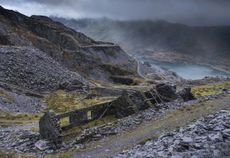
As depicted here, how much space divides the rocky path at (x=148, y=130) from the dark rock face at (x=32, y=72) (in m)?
59.0

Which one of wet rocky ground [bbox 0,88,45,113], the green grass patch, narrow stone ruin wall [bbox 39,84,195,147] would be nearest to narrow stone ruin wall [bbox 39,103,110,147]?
narrow stone ruin wall [bbox 39,84,195,147]

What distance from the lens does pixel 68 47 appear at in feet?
559

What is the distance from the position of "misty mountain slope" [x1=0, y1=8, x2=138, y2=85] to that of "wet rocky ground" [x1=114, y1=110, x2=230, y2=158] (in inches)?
4059

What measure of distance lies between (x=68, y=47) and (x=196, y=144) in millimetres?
145704

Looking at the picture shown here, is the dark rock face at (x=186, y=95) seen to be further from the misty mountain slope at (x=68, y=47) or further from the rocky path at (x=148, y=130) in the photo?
the misty mountain slope at (x=68, y=47)

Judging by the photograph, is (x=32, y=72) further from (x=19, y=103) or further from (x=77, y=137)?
(x=77, y=137)

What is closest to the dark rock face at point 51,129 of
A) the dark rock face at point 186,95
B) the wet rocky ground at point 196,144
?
the wet rocky ground at point 196,144

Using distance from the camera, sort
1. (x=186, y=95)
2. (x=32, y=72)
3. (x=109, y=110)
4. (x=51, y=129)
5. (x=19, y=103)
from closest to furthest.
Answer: (x=51, y=129) < (x=109, y=110) < (x=186, y=95) < (x=19, y=103) < (x=32, y=72)

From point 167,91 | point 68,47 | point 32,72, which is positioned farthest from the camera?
point 68,47

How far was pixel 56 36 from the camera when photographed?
178250mm

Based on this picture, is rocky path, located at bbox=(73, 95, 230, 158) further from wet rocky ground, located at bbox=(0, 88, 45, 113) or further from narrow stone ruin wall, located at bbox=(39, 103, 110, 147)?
wet rocky ground, located at bbox=(0, 88, 45, 113)

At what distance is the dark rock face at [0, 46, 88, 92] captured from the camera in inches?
3944

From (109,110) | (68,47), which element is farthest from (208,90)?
(68,47)

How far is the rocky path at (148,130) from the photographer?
37463 millimetres
